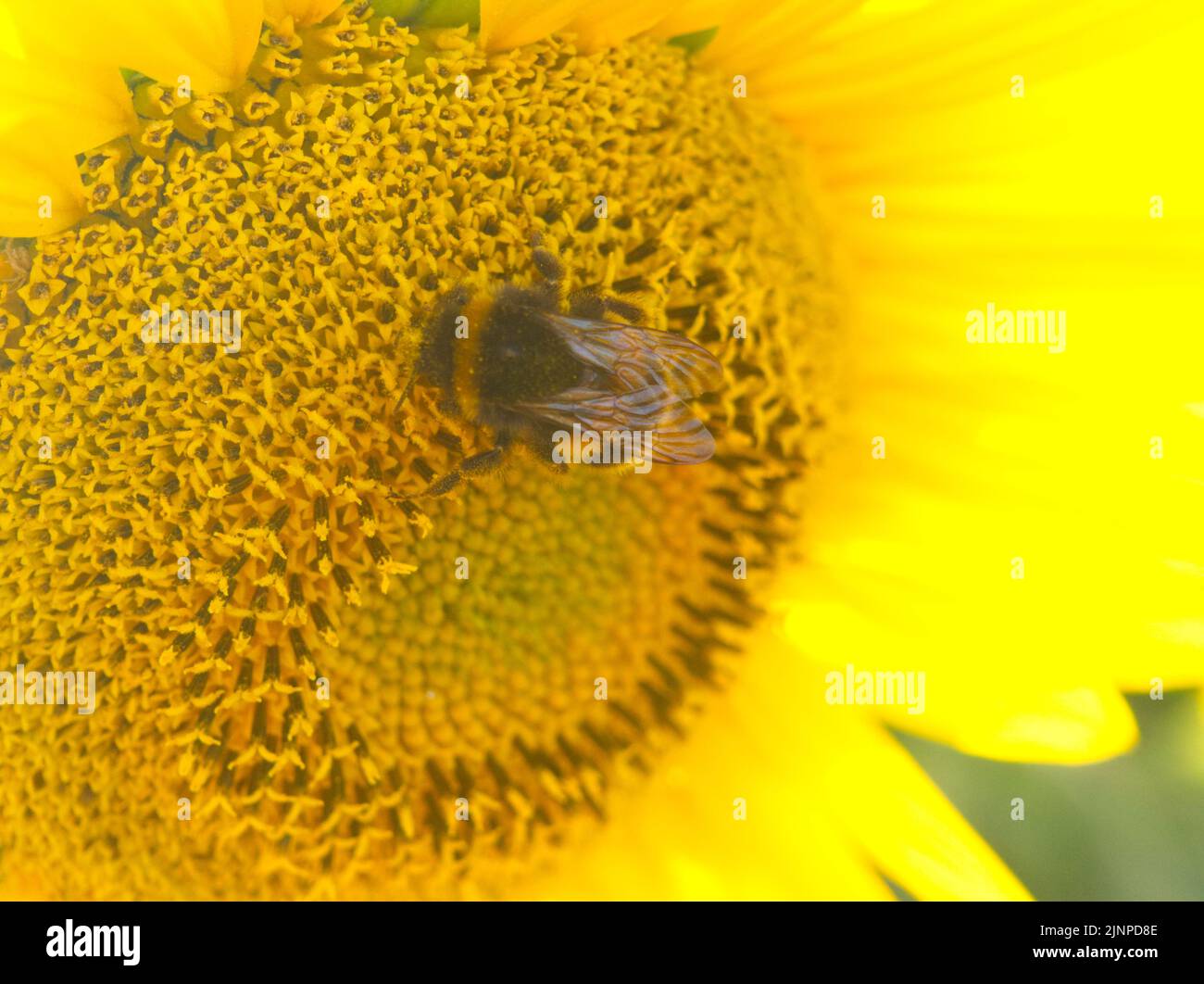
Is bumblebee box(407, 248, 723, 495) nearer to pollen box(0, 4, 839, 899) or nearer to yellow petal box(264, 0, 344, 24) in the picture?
pollen box(0, 4, 839, 899)

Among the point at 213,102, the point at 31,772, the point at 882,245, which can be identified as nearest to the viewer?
the point at 213,102

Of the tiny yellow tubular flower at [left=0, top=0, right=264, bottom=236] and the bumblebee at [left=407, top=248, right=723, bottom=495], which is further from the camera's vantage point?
the bumblebee at [left=407, top=248, right=723, bottom=495]

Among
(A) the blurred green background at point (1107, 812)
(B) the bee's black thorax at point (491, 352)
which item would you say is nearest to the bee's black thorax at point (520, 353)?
(B) the bee's black thorax at point (491, 352)

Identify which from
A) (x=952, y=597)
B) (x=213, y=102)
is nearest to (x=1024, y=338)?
(x=952, y=597)

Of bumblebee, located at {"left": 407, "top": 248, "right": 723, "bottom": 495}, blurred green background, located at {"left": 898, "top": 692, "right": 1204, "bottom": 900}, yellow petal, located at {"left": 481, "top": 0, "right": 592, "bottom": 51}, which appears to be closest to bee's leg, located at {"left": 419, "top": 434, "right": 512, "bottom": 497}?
bumblebee, located at {"left": 407, "top": 248, "right": 723, "bottom": 495}

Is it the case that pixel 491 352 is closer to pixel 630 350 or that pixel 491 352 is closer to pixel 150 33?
pixel 630 350
